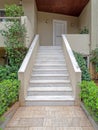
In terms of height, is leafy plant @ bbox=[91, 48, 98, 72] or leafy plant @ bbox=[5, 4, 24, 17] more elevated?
leafy plant @ bbox=[5, 4, 24, 17]

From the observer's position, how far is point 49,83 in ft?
28.7

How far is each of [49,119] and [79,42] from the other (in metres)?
7.28

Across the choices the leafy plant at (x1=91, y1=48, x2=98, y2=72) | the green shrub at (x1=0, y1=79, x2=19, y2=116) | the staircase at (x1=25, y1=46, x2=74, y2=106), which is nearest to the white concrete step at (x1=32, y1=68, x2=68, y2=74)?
the staircase at (x1=25, y1=46, x2=74, y2=106)

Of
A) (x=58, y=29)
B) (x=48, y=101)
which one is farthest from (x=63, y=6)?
(x=48, y=101)

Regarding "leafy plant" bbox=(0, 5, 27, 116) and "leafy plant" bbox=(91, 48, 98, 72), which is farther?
"leafy plant" bbox=(91, 48, 98, 72)

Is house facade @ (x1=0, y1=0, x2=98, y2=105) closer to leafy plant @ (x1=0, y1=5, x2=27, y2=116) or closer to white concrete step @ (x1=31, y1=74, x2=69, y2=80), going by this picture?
white concrete step @ (x1=31, y1=74, x2=69, y2=80)

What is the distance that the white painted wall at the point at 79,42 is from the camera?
1249cm

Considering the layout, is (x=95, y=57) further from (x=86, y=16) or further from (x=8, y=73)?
(x=8, y=73)

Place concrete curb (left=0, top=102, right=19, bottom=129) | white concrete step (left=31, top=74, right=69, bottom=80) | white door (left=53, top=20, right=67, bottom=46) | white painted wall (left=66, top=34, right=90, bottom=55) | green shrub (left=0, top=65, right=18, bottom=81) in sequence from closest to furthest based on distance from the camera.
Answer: concrete curb (left=0, top=102, right=19, bottom=129)
green shrub (left=0, top=65, right=18, bottom=81)
white concrete step (left=31, top=74, right=69, bottom=80)
white painted wall (left=66, top=34, right=90, bottom=55)
white door (left=53, top=20, right=67, bottom=46)

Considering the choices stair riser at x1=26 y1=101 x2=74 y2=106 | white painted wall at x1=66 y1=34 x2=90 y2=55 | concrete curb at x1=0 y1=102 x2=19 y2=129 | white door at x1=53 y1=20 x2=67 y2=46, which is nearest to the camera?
concrete curb at x1=0 y1=102 x2=19 y2=129

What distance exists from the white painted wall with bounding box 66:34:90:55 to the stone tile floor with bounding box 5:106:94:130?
18.9ft

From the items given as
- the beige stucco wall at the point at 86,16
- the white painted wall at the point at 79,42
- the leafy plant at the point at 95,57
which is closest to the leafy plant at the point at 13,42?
the white painted wall at the point at 79,42

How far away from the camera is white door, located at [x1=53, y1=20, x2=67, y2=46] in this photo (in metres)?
16.0

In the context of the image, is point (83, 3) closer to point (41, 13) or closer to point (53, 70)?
point (41, 13)
